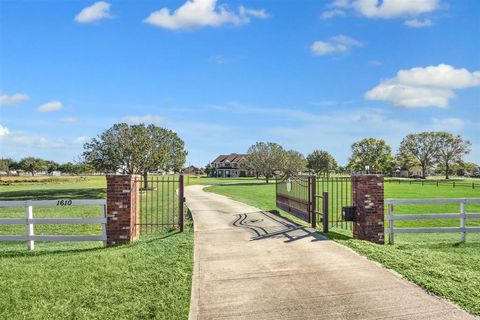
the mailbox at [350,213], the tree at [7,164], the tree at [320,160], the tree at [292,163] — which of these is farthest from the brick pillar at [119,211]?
the tree at [7,164]

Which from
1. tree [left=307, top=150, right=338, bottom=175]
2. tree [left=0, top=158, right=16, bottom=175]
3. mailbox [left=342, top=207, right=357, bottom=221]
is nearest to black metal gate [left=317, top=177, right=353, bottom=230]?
mailbox [left=342, top=207, right=357, bottom=221]

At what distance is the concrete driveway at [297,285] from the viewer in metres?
6.14

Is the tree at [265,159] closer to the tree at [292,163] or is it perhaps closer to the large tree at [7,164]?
the tree at [292,163]

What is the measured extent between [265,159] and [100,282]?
67.6m

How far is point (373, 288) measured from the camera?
23.1 ft

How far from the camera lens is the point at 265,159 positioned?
74.6 metres

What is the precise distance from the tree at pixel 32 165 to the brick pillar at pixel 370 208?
145380 millimetres

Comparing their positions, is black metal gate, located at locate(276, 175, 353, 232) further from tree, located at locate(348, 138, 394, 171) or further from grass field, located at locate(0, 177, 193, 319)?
tree, located at locate(348, 138, 394, 171)

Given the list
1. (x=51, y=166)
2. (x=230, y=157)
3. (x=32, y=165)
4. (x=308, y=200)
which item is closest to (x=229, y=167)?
(x=230, y=157)

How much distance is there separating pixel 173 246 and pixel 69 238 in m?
3.20

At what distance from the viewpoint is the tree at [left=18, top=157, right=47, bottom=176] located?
139875 millimetres

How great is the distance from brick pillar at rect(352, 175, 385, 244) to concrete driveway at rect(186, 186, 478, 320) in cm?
138

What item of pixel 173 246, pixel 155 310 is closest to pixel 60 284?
pixel 155 310

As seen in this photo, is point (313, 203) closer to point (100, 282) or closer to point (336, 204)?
point (100, 282)
